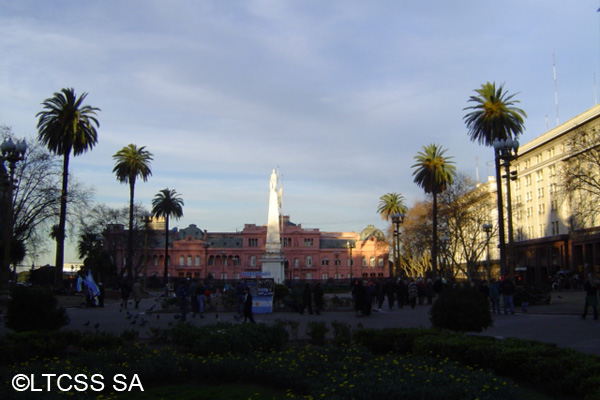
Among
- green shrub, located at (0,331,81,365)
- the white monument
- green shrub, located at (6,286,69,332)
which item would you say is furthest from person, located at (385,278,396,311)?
the white monument

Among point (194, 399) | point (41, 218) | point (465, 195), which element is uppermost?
point (465, 195)

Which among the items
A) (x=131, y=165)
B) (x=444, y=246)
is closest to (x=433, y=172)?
(x=444, y=246)

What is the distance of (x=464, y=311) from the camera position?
523 inches

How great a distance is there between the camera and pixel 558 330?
57.3ft

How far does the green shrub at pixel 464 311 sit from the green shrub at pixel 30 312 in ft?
30.2

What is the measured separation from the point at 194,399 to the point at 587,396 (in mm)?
5367

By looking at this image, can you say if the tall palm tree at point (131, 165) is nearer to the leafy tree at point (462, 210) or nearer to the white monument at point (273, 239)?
the white monument at point (273, 239)

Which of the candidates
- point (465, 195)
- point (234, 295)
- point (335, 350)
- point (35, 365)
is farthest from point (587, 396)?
point (465, 195)

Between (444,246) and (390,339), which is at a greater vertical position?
(444,246)

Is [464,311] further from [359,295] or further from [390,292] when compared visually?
[390,292]

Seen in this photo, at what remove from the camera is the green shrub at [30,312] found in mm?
13719

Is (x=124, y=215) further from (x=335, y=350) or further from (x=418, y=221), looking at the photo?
(x=335, y=350)

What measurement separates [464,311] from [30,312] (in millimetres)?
10082

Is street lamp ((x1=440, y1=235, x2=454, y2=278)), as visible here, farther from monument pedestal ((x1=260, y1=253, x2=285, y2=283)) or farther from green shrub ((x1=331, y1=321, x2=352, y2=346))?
green shrub ((x1=331, y1=321, x2=352, y2=346))
